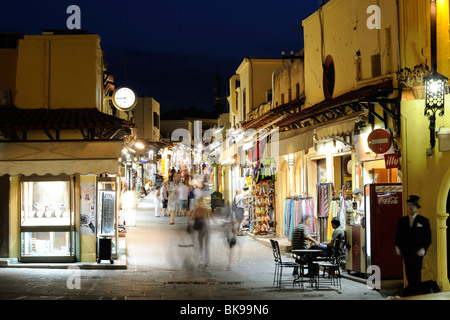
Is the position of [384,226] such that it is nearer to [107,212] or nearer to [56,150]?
[107,212]

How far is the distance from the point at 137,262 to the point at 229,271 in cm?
316

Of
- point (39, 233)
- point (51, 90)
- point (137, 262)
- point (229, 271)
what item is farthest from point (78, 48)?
point (229, 271)

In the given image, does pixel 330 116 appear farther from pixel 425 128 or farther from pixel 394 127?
pixel 425 128

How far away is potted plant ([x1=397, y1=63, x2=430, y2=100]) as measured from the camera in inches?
510

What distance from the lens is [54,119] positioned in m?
16.6

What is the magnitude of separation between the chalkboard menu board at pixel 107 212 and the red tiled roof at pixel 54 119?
2.09 metres

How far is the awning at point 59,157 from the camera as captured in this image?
15750 millimetres

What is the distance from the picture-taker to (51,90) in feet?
57.1

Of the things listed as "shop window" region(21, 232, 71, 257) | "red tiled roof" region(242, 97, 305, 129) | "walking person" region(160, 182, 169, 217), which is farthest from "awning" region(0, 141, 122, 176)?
"walking person" region(160, 182, 169, 217)

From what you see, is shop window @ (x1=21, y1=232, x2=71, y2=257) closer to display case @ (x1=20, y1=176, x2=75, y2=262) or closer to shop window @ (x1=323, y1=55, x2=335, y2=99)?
display case @ (x1=20, y1=176, x2=75, y2=262)

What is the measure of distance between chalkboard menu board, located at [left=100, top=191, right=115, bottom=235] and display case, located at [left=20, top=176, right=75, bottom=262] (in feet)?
2.93

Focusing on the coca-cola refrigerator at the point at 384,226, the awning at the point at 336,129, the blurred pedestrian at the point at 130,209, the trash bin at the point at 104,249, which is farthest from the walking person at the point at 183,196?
the coca-cola refrigerator at the point at 384,226

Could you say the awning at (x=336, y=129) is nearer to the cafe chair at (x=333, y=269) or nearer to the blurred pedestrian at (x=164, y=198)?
the cafe chair at (x=333, y=269)
